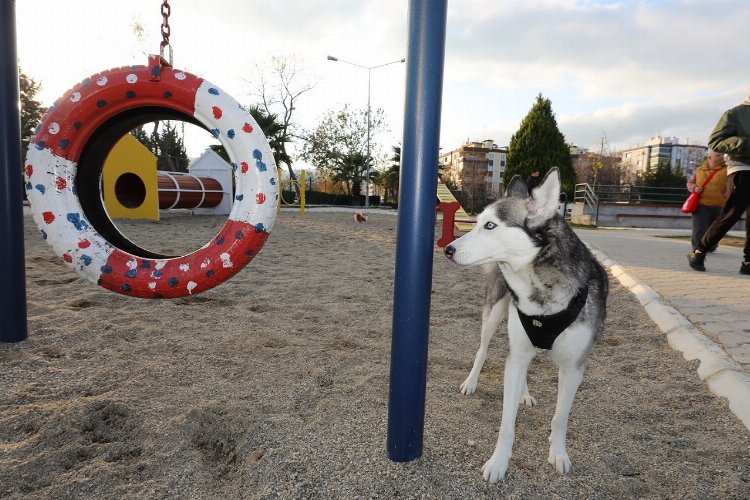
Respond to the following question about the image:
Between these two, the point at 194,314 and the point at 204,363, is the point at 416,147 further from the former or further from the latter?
the point at 194,314

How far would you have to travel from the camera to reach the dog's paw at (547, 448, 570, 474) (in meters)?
1.95

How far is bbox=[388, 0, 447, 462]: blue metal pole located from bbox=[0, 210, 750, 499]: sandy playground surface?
22cm

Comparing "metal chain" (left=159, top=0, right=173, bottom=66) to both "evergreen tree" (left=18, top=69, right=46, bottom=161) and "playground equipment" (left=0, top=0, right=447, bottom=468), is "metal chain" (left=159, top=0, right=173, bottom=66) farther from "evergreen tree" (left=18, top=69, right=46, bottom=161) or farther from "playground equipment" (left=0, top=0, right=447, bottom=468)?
"evergreen tree" (left=18, top=69, right=46, bottom=161)

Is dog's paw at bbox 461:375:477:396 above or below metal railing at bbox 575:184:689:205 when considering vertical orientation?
below

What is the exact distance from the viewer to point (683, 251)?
347 inches

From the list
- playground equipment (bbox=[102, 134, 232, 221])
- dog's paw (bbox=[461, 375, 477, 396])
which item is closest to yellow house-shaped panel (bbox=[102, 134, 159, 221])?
playground equipment (bbox=[102, 134, 232, 221])

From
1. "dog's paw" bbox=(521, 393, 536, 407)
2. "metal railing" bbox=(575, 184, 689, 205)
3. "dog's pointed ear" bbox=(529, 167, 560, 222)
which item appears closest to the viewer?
→ "dog's pointed ear" bbox=(529, 167, 560, 222)

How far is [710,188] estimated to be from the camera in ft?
21.2

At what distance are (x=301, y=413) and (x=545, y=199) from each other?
1.57 m

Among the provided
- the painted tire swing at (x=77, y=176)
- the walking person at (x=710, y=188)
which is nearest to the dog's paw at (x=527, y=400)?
the painted tire swing at (x=77, y=176)

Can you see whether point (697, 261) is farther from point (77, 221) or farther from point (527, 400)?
point (77, 221)

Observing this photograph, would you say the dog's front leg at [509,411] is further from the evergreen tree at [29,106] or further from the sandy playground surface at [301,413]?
the evergreen tree at [29,106]

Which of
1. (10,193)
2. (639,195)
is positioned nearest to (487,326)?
(10,193)

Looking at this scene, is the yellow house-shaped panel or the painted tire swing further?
the yellow house-shaped panel
